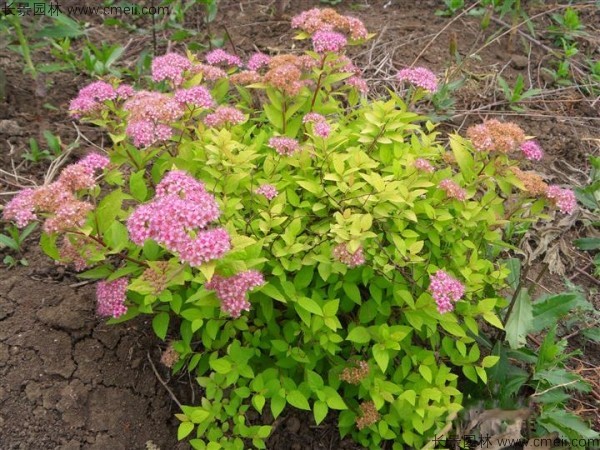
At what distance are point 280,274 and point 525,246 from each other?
1.53 meters

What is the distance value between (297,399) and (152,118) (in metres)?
1.08

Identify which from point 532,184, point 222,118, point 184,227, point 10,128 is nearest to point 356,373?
point 184,227

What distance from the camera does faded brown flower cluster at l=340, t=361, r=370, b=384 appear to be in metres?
1.85

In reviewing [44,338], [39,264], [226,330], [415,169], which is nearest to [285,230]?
[226,330]

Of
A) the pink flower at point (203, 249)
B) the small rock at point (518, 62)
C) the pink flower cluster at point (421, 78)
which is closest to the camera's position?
the pink flower at point (203, 249)

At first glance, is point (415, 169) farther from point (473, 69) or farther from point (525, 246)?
point (473, 69)

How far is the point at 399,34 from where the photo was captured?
396 centimetres

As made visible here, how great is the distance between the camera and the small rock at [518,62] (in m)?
3.78

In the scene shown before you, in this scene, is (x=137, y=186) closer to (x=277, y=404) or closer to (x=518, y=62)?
(x=277, y=404)

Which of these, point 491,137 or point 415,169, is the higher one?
point 491,137

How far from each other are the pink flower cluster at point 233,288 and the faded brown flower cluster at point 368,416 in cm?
→ 64

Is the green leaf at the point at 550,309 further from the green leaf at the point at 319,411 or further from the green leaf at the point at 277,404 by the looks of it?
the green leaf at the point at 277,404

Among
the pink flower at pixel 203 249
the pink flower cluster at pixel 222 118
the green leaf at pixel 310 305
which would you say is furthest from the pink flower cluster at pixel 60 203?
the green leaf at pixel 310 305

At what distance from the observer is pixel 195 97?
1.96 meters
